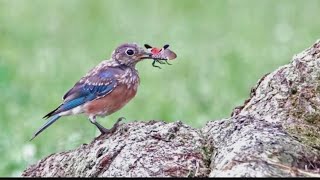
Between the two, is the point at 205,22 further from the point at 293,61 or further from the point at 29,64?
the point at 293,61

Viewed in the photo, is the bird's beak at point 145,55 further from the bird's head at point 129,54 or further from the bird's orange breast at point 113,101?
the bird's orange breast at point 113,101

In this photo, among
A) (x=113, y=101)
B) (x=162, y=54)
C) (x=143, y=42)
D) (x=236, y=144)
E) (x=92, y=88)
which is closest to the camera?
(x=236, y=144)

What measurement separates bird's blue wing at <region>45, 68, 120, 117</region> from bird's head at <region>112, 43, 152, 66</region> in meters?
0.07

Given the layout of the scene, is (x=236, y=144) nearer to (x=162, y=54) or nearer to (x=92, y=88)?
(x=162, y=54)

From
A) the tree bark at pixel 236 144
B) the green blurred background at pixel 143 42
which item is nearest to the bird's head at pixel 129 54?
the tree bark at pixel 236 144

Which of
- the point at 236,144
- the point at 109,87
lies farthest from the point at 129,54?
the point at 236,144

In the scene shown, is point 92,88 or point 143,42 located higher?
point 143,42

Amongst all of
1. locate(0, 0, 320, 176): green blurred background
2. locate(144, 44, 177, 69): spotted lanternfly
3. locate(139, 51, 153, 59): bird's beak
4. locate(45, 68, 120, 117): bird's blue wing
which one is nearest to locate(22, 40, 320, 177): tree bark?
locate(144, 44, 177, 69): spotted lanternfly

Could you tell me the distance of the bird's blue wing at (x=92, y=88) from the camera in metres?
6.49

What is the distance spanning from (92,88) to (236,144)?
5.38ft

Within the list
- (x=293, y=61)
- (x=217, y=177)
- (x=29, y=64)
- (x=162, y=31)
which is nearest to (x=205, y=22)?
(x=162, y=31)

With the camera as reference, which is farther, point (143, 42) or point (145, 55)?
point (143, 42)

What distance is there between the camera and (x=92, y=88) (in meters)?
Result: 6.60

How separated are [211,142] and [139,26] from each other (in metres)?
11.9
